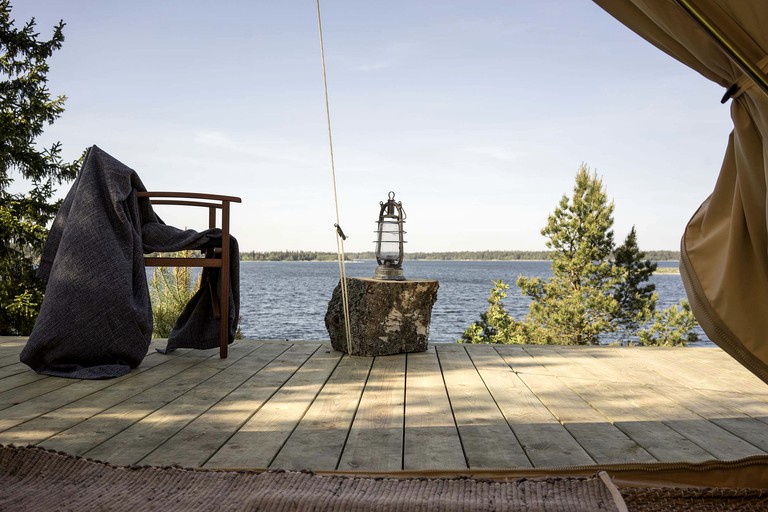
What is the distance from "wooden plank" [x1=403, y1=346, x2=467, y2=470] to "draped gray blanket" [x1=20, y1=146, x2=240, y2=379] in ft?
4.25

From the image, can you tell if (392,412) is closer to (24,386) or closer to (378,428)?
(378,428)

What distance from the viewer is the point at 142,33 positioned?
54.2ft

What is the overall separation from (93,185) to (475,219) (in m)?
37.8

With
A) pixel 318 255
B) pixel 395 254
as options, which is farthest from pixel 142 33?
pixel 318 255

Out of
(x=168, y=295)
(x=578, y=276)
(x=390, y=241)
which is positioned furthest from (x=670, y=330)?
(x=168, y=295)

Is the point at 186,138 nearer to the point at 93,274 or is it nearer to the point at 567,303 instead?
the point at 567,303

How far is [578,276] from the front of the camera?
40.6 feet

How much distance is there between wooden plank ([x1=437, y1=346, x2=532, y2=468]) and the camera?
158 centimetres

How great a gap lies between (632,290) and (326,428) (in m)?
11.7

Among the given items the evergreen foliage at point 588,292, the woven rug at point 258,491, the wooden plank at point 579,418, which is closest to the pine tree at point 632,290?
the evergreen foliage at point 588,292

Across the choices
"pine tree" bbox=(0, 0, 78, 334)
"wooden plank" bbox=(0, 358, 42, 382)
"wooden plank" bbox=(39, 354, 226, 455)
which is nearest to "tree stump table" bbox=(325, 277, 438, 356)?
"wooden plank" bbox=(39, 354, 226, 455)

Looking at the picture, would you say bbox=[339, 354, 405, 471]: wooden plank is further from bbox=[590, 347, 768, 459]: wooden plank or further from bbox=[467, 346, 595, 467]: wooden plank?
bbox=[590, 347, 768, 459]: wooden plank

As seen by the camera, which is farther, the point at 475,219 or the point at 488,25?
the point at 475,219

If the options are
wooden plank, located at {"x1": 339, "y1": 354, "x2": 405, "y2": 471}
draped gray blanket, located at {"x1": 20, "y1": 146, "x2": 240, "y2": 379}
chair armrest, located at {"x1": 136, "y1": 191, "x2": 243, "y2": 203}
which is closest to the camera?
wooden plank, located at {"x1": 339, "y1": 354, "x2": 405, "y2": 471}
